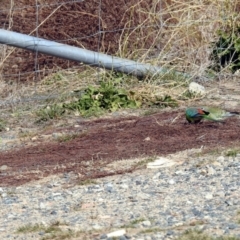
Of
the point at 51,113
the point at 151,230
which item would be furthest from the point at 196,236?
the point at 51,113

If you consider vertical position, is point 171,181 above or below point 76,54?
above

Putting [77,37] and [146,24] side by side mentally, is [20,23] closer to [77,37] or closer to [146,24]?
[77,37]

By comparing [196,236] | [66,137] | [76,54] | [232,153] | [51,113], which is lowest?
[51,113]

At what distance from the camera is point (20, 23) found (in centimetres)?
1394

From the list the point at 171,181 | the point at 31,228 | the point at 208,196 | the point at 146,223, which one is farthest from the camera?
the point at 171,181

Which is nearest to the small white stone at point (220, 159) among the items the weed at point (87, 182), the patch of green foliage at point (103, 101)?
the weed at point (87, 182)

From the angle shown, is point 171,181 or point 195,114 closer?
point 171,181

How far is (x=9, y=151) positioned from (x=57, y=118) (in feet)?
4.60

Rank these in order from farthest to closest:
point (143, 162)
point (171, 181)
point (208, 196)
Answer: point (143, 162), point (171, 181), point (208, 196)

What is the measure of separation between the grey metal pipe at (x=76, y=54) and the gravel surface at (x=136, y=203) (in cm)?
331

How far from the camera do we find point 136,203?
7.23m

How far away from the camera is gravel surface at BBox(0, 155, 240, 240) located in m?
6.48

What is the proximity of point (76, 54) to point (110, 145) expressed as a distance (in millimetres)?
2589

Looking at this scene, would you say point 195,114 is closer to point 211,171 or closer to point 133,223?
point 211,171
